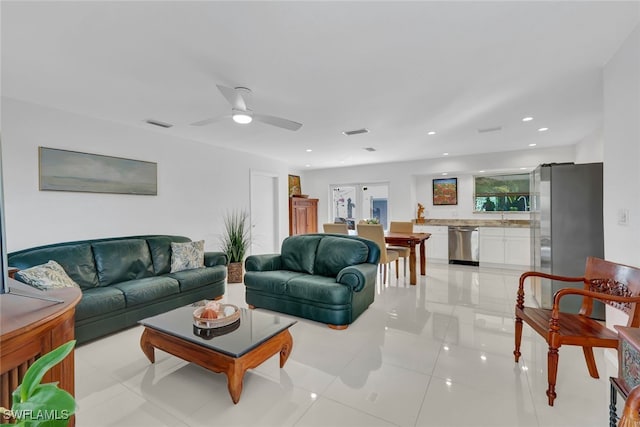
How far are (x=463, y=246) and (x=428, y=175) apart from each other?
1.83 m

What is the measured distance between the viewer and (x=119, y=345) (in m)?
2.59

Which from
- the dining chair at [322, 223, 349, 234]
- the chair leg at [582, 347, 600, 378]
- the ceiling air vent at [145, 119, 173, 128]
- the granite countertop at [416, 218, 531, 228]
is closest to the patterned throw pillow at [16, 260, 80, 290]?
the ceiling air vent at [145, 119, 173, 128]

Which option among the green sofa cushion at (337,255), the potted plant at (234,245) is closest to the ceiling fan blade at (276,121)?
the green sofa cushion at (337,255)

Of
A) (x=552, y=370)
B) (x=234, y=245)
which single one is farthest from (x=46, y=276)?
(x=552, y=370)

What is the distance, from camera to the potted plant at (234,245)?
16.0 feet

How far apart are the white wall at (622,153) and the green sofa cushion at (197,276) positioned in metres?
4.00

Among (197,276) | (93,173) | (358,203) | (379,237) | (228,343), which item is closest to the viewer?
(228,343)

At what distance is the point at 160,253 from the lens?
374 cm

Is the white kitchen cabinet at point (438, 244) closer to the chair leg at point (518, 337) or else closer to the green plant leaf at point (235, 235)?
the green plant leaf at point (235, 235)

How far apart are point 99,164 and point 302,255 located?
277 cm

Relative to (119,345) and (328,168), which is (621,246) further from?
(328,168)

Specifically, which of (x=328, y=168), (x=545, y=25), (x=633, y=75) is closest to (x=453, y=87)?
(x=545, y=25)

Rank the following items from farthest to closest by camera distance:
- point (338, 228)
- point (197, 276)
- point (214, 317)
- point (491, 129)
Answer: point (338, 228) → point (491, 129) → point (197, 276) → point (214, 317)

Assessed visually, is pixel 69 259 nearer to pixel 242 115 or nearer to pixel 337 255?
pixel 242 115
